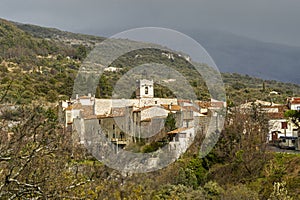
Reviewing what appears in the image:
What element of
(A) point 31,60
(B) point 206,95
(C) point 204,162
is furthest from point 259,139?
(A) point 31,60

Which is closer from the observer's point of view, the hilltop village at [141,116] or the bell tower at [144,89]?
the hilltop village at [141,116]

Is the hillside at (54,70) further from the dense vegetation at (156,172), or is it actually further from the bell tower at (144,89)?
the dense vegetation at (156,172)

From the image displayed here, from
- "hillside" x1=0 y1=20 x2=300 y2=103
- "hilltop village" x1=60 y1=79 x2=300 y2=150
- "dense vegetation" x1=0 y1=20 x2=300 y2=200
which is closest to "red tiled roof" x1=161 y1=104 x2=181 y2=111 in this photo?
"hilltop village" x1=60 y1=79 x2=300 y2=150

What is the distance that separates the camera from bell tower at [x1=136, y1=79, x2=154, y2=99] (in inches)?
1215

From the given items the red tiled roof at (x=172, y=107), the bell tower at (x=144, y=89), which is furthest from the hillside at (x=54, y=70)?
the red tiled roof at (x=172, y=107)

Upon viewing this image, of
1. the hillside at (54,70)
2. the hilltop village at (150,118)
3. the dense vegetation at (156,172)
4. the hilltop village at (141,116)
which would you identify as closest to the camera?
the dense vegetation at (156,172)

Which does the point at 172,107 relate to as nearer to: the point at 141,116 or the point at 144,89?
the point at 141,116

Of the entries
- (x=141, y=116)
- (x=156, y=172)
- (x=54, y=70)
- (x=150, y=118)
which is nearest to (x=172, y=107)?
(x=150, y=118)

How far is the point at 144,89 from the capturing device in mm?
31547

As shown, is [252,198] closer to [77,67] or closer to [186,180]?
[186,180]

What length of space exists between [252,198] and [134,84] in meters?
18.5

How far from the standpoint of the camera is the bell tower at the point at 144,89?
30.9m

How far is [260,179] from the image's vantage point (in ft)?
57.7

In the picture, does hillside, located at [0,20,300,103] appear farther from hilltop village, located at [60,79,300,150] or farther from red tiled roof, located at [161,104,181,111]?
red tiled roof, located at [161,104,181,111]
